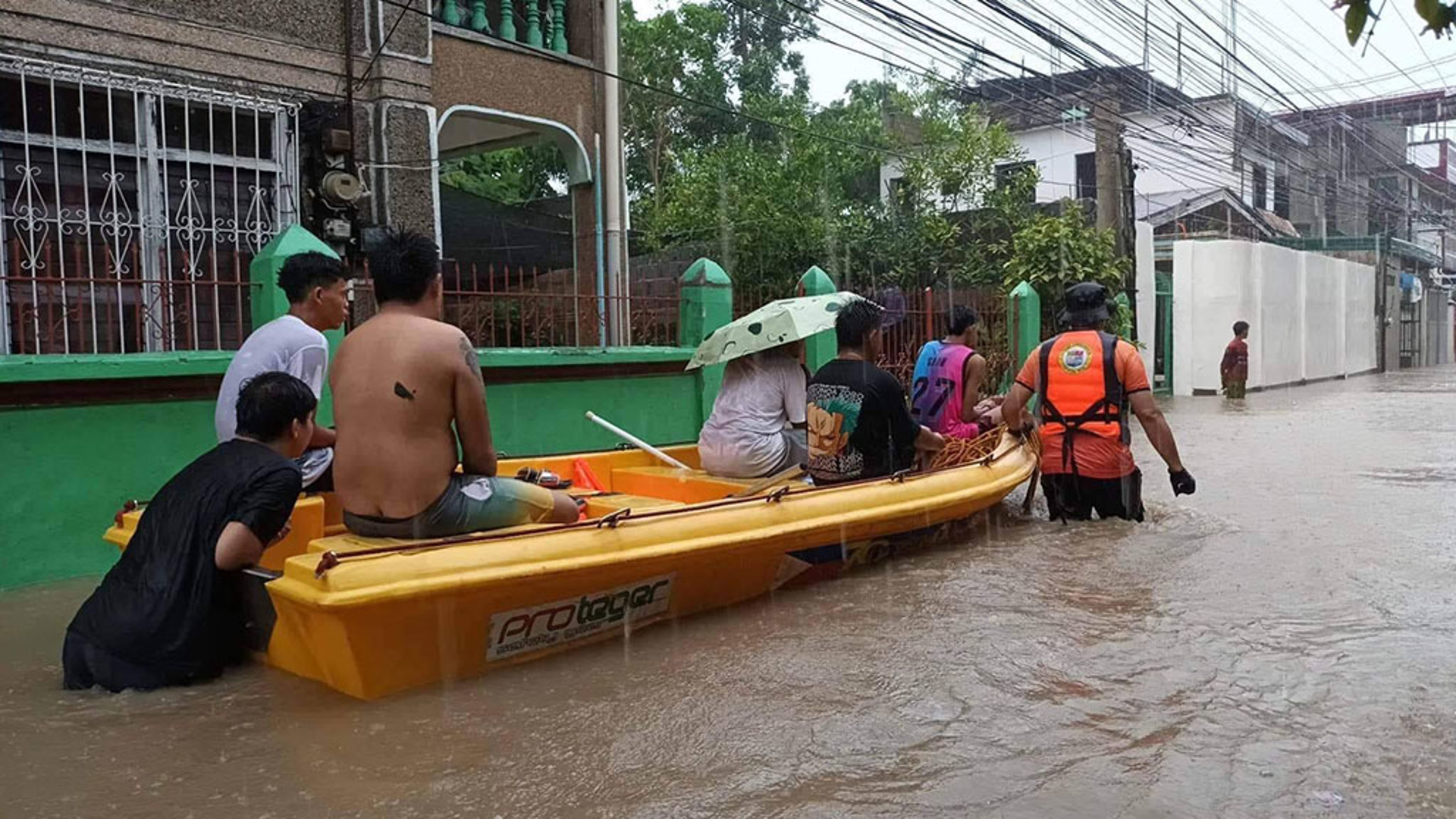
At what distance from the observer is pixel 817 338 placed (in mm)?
10047

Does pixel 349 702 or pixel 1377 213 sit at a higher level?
pixel 1377 213

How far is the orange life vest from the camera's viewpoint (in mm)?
6129

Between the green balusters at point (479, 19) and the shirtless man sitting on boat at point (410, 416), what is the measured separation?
614 cm

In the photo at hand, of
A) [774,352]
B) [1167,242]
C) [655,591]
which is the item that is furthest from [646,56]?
[655,591]

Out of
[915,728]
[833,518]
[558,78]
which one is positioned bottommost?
[915,728]

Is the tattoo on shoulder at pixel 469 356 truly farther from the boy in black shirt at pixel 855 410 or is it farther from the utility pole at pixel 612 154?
the utility pole at pixel 612 154

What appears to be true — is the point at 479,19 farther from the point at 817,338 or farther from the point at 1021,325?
the point at 1021,325

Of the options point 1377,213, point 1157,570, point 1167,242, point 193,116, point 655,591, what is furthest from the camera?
point 1377,213

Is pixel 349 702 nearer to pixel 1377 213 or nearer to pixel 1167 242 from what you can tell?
pixel 1167 242

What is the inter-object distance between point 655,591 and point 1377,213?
38.7 meters

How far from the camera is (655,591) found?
4.45 meters

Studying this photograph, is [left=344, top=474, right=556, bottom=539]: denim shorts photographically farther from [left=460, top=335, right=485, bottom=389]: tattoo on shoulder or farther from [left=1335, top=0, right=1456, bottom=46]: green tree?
[left=1335, top=0, right=1456, bottom=46]: green tree

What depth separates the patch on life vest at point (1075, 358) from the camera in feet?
20.2

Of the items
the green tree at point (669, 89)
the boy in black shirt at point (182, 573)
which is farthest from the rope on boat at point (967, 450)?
the green tree at point (669, 89)
